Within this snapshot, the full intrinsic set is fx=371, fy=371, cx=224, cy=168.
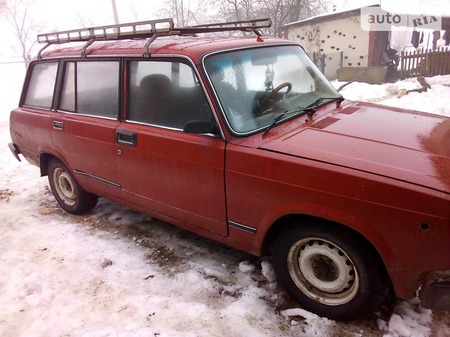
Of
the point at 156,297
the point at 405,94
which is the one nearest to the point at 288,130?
the point at 156,297

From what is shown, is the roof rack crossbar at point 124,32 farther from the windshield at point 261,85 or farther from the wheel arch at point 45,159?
the wheel arch at point 45,159

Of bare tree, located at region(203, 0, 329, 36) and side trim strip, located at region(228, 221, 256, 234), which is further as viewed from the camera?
bare tree, located at region(203, 0, 329, 36)

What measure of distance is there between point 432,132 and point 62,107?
3.68 m

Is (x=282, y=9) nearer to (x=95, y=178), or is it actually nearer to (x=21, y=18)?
(x=21, y=18)

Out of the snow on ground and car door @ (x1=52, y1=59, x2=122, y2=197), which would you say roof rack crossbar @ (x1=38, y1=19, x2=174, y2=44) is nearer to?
car door @ (x1=52, y1=59, x2=122, y2=197)

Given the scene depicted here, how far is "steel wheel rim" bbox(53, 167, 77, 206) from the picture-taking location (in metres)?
4.60

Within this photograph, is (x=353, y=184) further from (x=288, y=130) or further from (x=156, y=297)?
(x=156, y=297)

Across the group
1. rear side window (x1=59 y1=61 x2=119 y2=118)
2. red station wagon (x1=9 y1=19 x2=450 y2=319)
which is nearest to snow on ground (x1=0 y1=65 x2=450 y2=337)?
red station wagon (x1=9 y1=19 x2=450 y2=319)

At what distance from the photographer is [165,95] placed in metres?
3.17

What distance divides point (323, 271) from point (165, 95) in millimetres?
1898

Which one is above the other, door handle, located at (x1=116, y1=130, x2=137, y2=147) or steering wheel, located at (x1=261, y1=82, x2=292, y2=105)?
steering wheel, located at (x1=261, y1=82, x2=292, y2=105)

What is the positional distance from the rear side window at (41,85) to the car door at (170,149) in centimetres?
143

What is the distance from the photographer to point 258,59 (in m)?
3.21

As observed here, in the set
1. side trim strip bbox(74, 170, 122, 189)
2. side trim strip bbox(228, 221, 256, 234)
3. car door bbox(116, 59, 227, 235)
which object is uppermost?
car door bbox(116, 59, 227, 235)
